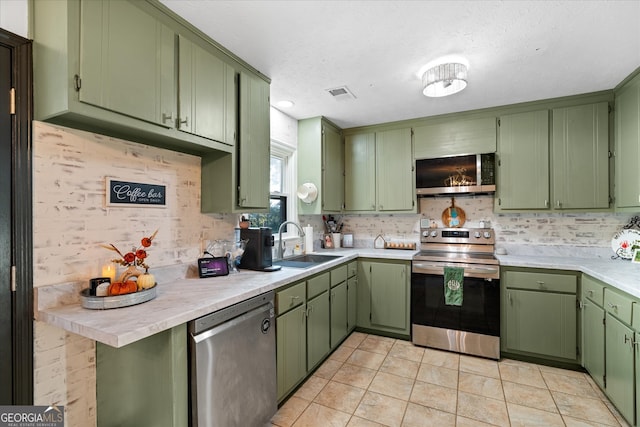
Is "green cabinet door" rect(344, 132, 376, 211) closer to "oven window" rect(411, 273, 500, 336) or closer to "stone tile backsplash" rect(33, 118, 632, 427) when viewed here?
"oven window" rect(411, 273, 500, 336)

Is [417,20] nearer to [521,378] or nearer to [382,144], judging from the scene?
[382,144]

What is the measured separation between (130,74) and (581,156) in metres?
3.70

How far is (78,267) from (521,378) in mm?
3290

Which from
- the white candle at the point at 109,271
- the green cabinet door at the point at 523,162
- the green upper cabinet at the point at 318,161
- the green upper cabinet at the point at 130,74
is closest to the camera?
the green upper cabinet at the point at 130,74

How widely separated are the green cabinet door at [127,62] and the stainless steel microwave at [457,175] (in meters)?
2.70

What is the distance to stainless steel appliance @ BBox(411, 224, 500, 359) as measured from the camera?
114 inches

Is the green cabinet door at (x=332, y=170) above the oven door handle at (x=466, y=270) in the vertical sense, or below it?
above

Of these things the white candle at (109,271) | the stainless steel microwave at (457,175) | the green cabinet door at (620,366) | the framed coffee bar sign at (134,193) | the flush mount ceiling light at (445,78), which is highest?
the flush mount ceiling light at (445,78)

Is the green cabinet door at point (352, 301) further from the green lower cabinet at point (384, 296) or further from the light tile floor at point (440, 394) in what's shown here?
the light tile floor at point (440, 394)

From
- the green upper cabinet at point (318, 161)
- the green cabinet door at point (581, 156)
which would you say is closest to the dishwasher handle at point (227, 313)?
the green upper cabinet at point (318, 161)

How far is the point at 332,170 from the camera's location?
373cm

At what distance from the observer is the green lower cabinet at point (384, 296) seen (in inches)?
130

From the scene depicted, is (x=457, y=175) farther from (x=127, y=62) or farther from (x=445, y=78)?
(x=127, y=62)

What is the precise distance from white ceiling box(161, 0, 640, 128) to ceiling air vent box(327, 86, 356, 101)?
62 mm
